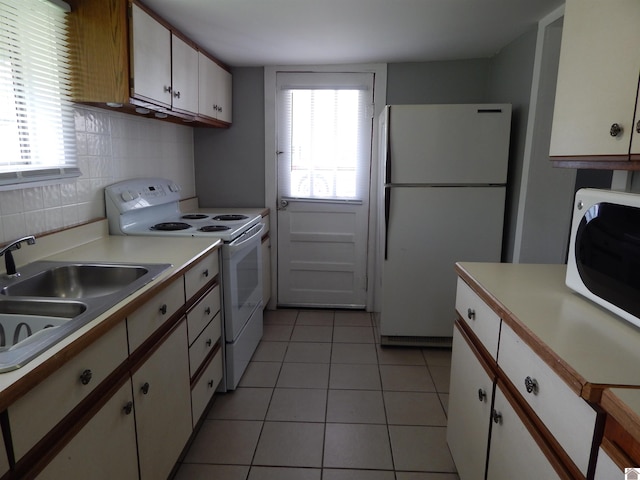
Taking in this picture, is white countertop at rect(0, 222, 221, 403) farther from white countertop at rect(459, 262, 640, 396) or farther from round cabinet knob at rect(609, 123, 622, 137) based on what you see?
round cabinet knob at rect(609, 123, 622, 137)

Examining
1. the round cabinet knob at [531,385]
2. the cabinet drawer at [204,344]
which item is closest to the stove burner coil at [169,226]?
the cabinet drawer at [204,344]

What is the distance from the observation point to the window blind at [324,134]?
3393 mm

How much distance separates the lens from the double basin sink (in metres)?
0.98

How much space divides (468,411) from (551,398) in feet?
2.06

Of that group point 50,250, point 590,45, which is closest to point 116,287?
point 50,250

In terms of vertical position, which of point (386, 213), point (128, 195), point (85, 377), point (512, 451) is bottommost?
point (512, 451)

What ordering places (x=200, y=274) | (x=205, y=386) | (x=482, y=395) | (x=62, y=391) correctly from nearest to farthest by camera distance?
1. (x=62, y=391)
2. (x=482, y=395)
3. (x=200, y=274)
4. (x=205, y=386)

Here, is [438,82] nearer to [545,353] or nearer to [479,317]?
[479,317]

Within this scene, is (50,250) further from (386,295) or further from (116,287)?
(386,295)

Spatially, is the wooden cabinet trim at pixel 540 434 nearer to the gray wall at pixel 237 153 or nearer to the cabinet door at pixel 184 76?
the cabinet door at pixel 184 76

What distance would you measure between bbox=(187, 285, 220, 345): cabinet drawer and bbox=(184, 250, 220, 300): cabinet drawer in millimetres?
73

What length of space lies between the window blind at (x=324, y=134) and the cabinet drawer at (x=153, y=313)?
202cm

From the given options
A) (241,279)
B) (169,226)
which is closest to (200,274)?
(241,279)

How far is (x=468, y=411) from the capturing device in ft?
5.08
